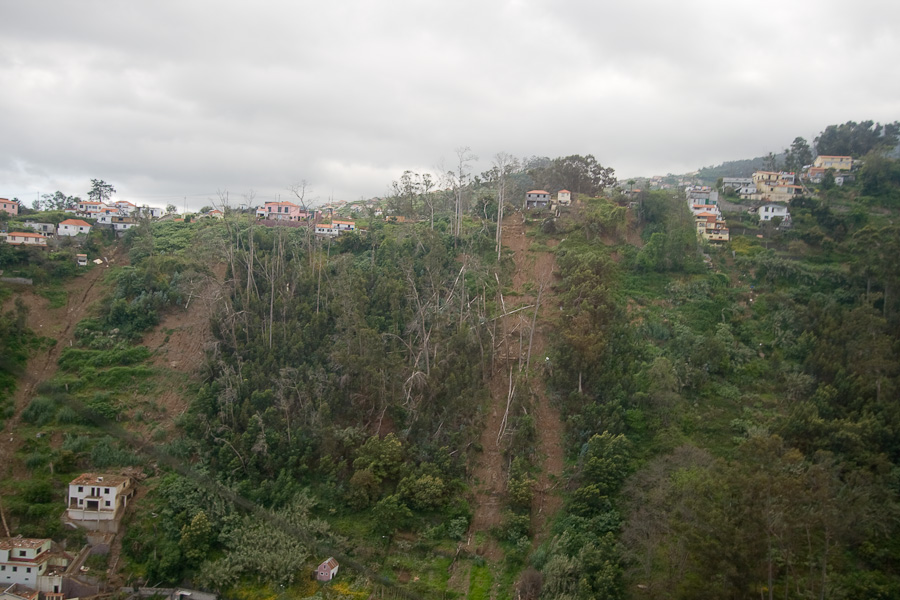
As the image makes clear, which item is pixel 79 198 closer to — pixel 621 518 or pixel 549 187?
pixel 549 187

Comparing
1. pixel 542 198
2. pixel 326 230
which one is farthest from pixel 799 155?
pixel 326 230

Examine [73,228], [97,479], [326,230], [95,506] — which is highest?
[73,228]

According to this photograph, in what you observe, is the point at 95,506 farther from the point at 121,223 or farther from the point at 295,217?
the point at 295,217

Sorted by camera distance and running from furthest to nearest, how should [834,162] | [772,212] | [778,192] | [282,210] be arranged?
[834,162], [282,210], [778,192], [772,212]

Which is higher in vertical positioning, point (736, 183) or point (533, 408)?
point (736, 183)

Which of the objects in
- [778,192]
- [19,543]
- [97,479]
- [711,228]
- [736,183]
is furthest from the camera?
[736,183]

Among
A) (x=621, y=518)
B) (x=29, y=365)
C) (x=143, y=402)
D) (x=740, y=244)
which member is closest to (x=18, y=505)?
(x=143, y=402)

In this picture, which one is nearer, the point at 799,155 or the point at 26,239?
the point at 26,239
